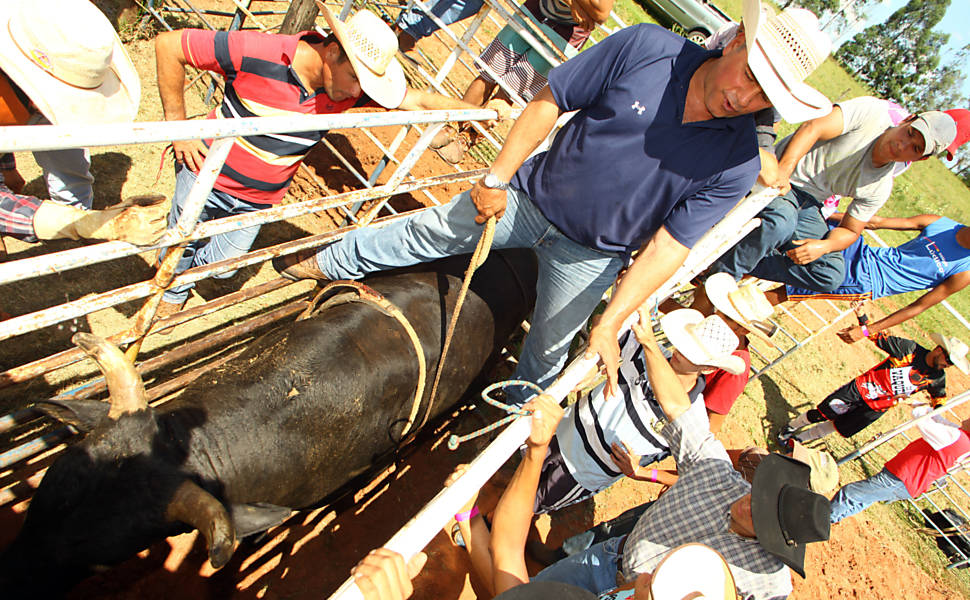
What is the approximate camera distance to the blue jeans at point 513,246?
107 inches

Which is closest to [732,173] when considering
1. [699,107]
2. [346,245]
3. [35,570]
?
[699,107]

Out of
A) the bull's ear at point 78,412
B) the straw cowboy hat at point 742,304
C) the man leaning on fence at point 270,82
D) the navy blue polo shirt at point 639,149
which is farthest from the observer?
the straw cowboy hat at point 742,304

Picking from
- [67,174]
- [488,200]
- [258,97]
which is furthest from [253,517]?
[67,174]

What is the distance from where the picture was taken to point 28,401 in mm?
2852

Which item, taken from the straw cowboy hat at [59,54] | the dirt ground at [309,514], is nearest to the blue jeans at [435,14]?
the dirt ground at [309,514]

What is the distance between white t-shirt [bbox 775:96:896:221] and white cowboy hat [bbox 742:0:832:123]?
7.35ft

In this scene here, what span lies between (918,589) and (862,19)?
5751cm

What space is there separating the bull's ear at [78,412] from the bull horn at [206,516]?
40 centimetres

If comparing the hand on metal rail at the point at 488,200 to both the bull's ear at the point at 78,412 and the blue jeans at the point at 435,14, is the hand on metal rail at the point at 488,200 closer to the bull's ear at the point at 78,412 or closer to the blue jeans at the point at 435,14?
the bull's ear at the point at 78,412

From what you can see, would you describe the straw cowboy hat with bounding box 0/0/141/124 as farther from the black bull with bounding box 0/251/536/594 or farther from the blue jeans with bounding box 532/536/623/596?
the blue jeans with bounding box 532/536/623/596

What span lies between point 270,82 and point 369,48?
55 cm

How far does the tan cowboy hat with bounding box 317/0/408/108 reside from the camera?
2.57 meters

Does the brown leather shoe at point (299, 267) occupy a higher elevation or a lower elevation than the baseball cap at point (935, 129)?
lower

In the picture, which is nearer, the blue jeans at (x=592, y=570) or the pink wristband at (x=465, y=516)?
the pink wristband at (x=465, y=516)
